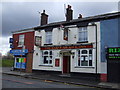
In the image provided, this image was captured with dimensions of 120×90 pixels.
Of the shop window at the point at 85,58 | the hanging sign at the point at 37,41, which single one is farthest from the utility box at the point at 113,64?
the hanging sign at the point at 37,41

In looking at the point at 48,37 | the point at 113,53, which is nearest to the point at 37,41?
the point at 48,37

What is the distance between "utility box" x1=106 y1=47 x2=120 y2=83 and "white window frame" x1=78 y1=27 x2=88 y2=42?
3.27 metres

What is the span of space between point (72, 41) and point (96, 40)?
9.86ft

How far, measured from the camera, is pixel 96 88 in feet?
36.9

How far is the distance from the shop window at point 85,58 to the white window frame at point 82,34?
52.7 inches

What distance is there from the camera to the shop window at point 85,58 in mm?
15741

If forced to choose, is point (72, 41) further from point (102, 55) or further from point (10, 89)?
point (10, 89)

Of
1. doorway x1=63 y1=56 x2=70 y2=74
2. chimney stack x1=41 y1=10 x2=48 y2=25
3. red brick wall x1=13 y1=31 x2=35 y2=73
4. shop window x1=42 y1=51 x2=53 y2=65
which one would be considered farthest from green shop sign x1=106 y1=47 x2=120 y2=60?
chimney stack x1=41 y1=10 x2=48 y2=25

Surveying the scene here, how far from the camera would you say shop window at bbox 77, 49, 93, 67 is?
1574cm

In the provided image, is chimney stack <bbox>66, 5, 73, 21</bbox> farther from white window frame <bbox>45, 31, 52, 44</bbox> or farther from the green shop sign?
the green shop sign

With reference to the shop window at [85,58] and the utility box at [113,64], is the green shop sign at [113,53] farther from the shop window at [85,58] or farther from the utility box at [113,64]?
the shop window at [85,58]

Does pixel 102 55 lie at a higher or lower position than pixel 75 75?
higher

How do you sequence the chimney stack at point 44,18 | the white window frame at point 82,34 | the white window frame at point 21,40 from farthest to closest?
the white window frame at point 21,40 < the chimney stack at point 44,18 < the white window frame at point 82,34

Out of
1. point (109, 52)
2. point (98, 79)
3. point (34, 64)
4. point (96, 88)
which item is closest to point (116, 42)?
point (109, 52)
